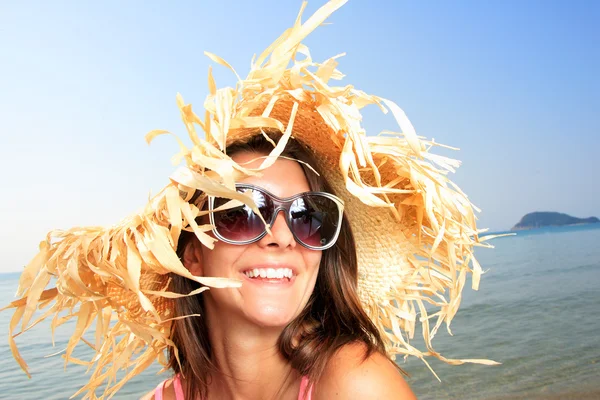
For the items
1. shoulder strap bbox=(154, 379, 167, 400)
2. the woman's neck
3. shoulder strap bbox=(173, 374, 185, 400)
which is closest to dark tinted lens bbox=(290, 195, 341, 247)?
the woman's neck

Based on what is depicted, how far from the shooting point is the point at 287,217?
2.06 m

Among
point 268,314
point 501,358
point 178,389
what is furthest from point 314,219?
point 501,358

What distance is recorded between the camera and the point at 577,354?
7.73 m

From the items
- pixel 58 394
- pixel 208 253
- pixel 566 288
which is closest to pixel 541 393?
pixel 208 253

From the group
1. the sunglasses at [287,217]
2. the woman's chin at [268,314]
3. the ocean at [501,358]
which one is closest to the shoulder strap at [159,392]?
the woman's chin at [268,314]

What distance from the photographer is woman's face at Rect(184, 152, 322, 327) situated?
2.02 meters

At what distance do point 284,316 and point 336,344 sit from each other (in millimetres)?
298

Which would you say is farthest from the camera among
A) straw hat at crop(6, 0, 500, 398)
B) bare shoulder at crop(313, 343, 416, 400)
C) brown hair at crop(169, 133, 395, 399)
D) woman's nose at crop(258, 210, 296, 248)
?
brown hair at crop(169, 133, 395, 399)

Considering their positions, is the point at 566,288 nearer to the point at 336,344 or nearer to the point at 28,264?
the point at 336,344

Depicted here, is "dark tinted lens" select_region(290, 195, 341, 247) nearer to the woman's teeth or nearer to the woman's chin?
the woman's teeth

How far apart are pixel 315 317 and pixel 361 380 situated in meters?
0.57

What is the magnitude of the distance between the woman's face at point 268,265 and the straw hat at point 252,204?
218 mm

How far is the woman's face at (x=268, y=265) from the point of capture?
2018mm

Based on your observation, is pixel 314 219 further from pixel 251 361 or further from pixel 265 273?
pixel 251 361
